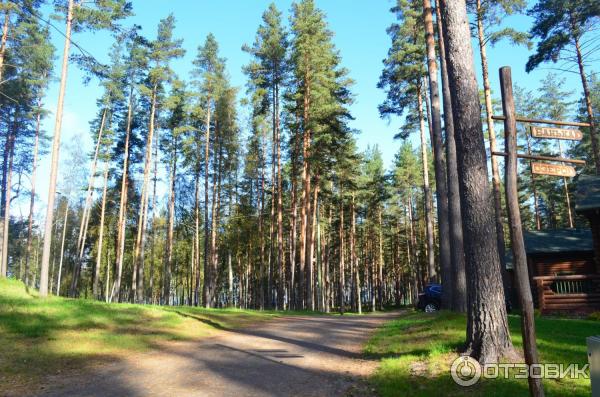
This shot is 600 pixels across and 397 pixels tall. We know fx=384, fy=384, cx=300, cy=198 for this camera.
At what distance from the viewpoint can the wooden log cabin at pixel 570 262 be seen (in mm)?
16188

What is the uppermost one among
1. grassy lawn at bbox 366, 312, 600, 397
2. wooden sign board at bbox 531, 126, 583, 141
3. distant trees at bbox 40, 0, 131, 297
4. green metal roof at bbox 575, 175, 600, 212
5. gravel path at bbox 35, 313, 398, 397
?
distant trees at bbox 40, 0, 131, 297

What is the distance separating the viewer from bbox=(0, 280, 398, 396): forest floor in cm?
635

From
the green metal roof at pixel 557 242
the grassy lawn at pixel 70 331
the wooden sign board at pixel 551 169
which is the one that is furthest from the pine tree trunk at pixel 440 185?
the green metal roof at pixel 557 242

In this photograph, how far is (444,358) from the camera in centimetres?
699

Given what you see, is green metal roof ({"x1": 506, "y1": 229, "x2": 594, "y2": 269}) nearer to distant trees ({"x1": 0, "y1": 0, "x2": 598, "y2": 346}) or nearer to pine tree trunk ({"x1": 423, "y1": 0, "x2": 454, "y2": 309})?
distant trees ({"x1": 0, "y1": 0, "x2": 598, "y2": 346})

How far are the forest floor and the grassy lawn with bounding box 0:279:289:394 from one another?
21 millimetres

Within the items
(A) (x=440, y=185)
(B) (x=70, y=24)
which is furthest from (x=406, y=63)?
(B) (x=70, y=24)

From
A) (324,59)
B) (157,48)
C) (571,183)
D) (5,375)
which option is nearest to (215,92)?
(157,48)

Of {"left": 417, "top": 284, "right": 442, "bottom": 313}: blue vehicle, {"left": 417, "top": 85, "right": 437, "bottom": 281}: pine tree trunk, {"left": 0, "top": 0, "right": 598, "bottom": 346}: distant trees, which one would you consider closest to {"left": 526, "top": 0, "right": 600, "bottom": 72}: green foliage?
{"left": 0, "top": 0, "right": 598, "bottom": 346}: distant trees

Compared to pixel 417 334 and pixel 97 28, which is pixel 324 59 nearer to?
pixel 97 28

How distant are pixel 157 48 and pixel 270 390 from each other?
1103 inches

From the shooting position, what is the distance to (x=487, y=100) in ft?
65.5

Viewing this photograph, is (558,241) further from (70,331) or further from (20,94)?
(20,94)

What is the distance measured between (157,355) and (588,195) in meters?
18.7
